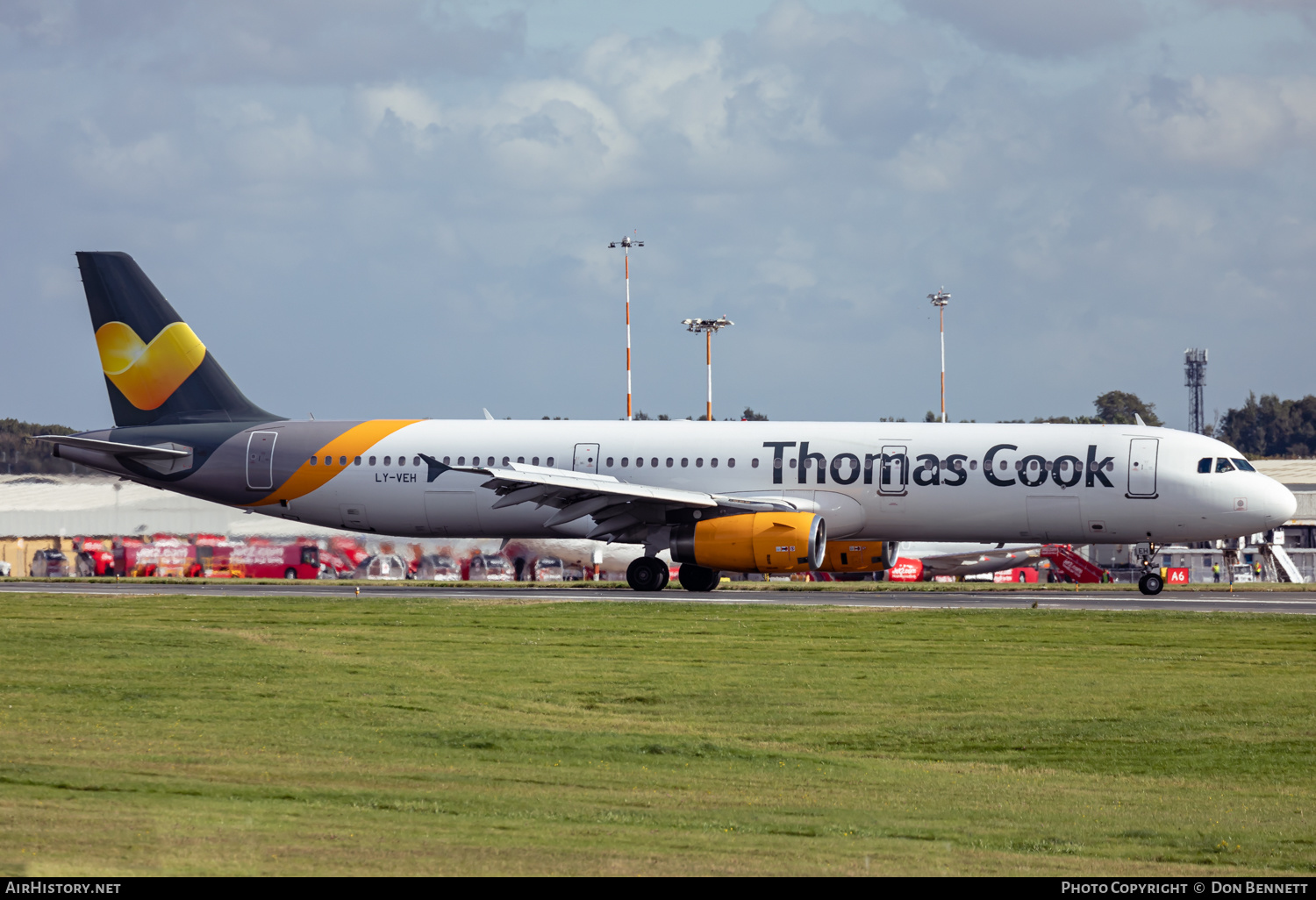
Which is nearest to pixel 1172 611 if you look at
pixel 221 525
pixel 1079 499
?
pixel 1079 499

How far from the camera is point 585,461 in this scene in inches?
1492

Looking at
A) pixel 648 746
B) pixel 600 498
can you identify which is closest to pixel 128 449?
pixel 600 498

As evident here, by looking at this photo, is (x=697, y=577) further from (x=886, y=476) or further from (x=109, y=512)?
(x=109, y=512)

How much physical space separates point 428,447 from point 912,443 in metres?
12.2

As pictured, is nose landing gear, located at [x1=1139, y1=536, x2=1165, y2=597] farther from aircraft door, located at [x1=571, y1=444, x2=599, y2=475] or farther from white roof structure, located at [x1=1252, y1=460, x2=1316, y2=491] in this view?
white roof structure, located at [x1=1252, y1=460, x2=1316, y2=491]

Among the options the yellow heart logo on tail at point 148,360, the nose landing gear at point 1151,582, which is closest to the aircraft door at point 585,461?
the yellow heart logo on tail at point 148,360

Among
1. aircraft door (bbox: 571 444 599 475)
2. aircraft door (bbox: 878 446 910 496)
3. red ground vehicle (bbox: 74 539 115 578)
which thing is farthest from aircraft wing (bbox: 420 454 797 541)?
red ground vehicle (bbox: 74 539 115 578)

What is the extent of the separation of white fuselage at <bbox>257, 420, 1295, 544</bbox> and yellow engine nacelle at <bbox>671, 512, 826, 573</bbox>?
225 centimetres

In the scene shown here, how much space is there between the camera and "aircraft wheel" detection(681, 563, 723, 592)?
123ft

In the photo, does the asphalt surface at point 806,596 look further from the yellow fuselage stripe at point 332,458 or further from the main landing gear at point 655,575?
the yellow fuselage stripe at point 332,458

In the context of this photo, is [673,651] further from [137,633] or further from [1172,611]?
[1172,611]

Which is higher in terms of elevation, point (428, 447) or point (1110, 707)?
point (428, 447)

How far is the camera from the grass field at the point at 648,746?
976 cm

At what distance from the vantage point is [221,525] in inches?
1869
